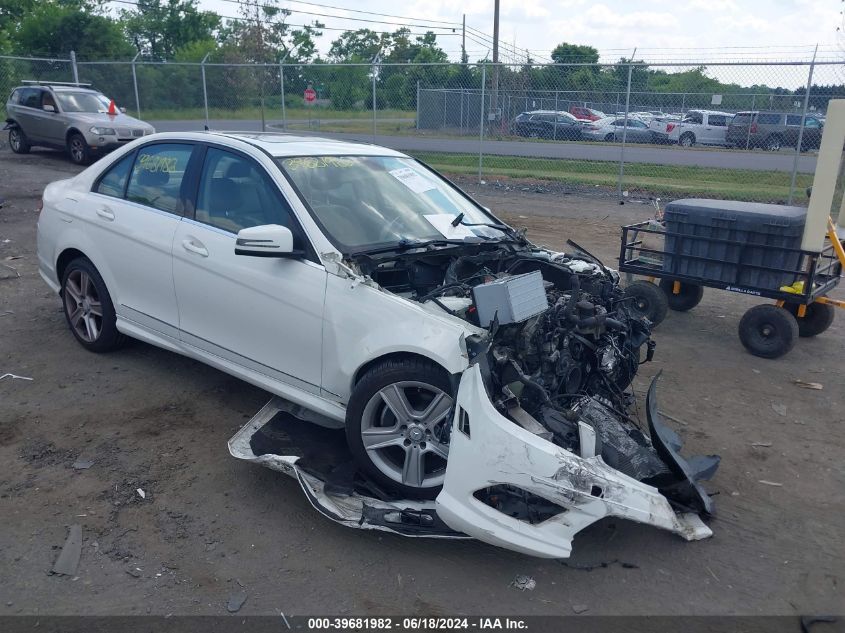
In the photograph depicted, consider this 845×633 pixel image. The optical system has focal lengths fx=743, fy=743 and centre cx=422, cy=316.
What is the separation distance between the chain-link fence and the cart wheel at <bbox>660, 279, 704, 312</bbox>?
21.0 ft

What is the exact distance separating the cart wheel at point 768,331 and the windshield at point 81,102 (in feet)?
49.8

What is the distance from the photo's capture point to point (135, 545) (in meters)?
3.57

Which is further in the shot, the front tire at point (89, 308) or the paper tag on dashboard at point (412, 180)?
the front tire at point (89, 308)

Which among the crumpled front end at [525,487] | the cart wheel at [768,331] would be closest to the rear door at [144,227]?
the crumpled front end at [525,487]

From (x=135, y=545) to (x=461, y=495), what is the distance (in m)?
1.60

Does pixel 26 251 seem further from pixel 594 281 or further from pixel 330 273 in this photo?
pixel 594 281

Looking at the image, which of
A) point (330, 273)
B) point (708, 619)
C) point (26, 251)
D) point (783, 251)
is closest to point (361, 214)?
point (330, 273)

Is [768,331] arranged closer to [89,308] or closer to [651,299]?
[651,299]

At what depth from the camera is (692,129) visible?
63.5 feet

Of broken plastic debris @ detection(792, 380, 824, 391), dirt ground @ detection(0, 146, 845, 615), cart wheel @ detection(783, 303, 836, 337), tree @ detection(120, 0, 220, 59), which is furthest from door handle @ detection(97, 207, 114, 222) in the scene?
tree @ detection(120, 0, 220, 59)

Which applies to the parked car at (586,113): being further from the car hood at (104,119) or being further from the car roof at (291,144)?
the car roof at (291,144)

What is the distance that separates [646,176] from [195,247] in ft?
48.4

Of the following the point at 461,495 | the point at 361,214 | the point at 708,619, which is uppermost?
the point at 361,214

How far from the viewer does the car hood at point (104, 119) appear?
52.8ft
